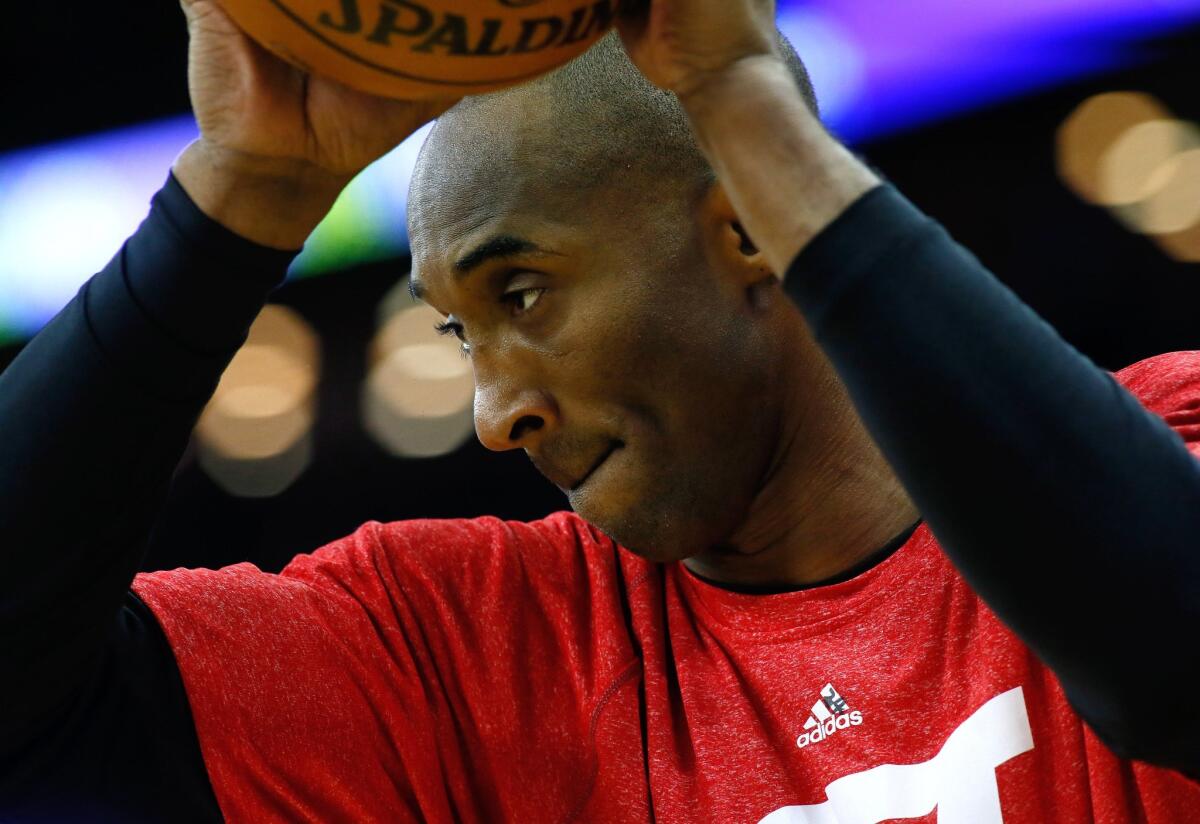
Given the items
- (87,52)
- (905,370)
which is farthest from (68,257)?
(905,370)

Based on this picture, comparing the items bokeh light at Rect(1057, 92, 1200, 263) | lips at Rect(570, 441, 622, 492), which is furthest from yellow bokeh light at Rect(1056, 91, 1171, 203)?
lips at Rect(570, 441, 622, 492)

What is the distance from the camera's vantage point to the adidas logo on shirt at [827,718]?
1557mm

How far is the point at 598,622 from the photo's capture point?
177cm

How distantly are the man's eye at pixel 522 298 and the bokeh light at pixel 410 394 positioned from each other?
322 centimetres

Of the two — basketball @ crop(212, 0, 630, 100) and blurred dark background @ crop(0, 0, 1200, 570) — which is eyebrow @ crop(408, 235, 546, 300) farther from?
blurred dark background @ crop(0, 0, 1200, 570)

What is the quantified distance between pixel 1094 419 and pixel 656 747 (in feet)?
2.64

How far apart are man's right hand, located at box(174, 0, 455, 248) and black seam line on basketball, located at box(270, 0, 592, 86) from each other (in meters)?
0.08

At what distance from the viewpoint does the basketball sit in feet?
3.69

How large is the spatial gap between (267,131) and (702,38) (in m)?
0.39

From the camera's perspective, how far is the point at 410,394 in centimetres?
516

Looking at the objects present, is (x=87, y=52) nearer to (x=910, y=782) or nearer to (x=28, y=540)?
(x=28, y=540)

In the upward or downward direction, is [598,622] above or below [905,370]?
below

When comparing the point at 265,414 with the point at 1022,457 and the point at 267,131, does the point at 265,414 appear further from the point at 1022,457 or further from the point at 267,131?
the point at 1022,457

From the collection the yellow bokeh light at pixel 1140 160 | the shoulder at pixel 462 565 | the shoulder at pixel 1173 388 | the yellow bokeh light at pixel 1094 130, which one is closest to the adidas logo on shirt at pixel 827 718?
the shoulder at pixel 462 565
